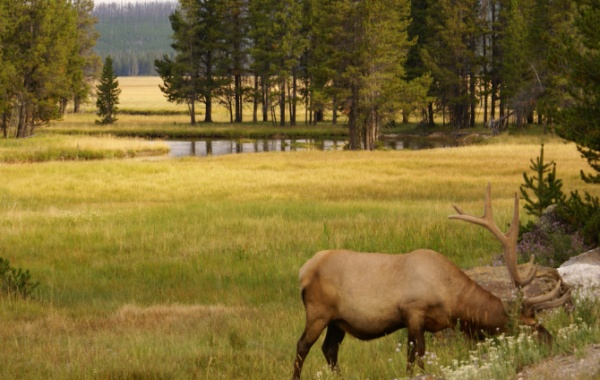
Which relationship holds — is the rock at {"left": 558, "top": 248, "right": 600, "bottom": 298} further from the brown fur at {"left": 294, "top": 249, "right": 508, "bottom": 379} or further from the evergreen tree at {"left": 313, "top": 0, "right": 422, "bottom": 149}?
the evergreen tree at {"left": 313, "top": 0, "right": 422, "bottom": 149}

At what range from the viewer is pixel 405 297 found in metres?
6.46

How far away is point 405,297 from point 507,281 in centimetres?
300

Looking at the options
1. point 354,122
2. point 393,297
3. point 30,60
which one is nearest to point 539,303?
point 393,297

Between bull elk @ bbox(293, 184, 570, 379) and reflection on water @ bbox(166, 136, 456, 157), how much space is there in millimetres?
48510

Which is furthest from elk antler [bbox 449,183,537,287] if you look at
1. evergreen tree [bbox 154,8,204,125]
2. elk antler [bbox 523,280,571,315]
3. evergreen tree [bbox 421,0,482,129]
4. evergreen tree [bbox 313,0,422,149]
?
evergreen tree [bbox 154,8,204,125]

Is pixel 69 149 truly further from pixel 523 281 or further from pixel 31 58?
pixel 523 281

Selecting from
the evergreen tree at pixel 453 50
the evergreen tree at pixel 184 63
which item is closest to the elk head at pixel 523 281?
the evergreen tree at pixel 453 50

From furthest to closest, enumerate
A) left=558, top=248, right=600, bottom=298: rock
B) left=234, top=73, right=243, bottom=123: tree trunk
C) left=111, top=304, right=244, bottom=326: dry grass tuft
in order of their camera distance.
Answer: left=234, top=73, right=243, bottom=123: tree trunk < left=111, top=304, right=244, bottom=326: dry grass tuft < left=558, top=248, right=600, bottom=298: rock

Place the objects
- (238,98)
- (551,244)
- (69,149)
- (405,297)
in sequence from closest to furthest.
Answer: (405,297)
(551,244)
(69,149)
(238,98)

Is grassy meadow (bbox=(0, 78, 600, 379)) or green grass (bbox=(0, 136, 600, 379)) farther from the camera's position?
green grass (bbox=(0, 136, 600, 379))

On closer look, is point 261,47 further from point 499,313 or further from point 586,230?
point 499,313

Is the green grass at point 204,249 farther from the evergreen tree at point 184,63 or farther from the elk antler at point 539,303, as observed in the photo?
the evergreen tree at point 184,63

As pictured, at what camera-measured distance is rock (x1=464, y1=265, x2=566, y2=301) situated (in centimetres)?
870

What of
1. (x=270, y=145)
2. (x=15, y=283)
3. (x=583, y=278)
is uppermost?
(x=583, y=278)
